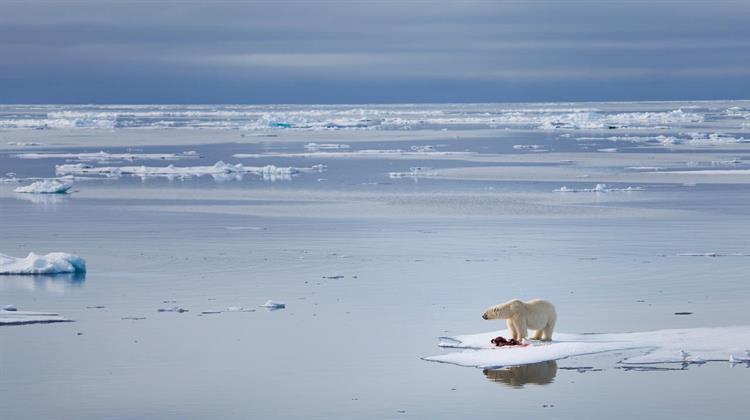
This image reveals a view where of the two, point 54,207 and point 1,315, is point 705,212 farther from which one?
point 1,315

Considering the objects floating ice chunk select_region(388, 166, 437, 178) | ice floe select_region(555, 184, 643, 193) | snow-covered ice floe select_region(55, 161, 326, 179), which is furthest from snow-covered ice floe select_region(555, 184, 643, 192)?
snow-covered ice floe select_region(55, 161, 326, 179)

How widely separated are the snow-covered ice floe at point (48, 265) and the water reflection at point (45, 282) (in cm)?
5

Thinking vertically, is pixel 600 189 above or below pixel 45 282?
above

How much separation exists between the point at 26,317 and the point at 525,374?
162 inches

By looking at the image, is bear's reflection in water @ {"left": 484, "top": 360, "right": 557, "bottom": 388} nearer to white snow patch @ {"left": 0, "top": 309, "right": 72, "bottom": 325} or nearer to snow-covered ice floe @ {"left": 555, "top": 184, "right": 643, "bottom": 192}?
white snow patch @ {"left": 0, "top": 309, "right": 72, "bottom": 325}

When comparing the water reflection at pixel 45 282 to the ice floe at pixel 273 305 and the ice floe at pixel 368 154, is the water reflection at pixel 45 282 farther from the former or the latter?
the ice floe at pixel 368 154

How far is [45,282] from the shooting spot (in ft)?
41.4

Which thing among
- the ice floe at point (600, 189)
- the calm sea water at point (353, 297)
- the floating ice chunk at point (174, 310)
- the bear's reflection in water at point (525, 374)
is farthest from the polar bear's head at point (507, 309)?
the ice floe at point (600, 189)

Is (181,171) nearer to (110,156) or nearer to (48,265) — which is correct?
(110,156)

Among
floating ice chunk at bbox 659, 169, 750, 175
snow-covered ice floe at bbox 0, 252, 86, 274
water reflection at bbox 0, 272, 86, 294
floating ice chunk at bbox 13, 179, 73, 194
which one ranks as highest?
floating ice chunk at bbox 13, 179, 73, 194

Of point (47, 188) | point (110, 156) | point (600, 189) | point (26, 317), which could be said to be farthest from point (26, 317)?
point (110, 156)

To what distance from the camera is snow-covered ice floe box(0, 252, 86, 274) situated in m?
13.0

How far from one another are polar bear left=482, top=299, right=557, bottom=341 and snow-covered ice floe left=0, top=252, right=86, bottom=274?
5.17m

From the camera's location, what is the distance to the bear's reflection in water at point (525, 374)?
27.1ft
